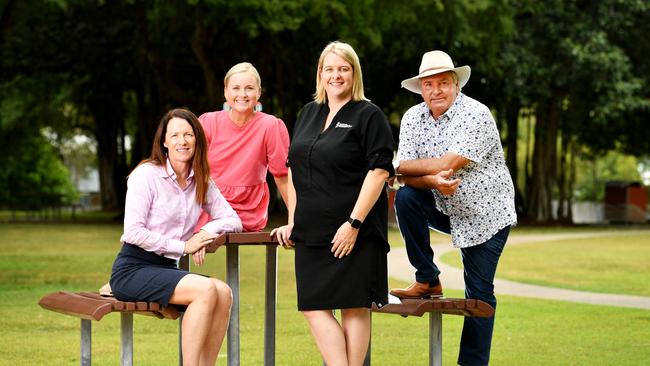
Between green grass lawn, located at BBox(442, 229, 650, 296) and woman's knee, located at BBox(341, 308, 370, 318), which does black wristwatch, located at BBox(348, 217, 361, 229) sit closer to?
woman's knee, located at BBox(341, 308, 370, 318)

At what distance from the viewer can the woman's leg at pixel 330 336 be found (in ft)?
22.7

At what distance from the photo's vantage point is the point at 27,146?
1949 inches

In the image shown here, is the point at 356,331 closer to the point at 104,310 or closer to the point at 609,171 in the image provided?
the point at 104,310

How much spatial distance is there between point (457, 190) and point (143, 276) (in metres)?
1.90

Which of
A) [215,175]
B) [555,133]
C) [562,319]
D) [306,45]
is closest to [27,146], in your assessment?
[306,45]

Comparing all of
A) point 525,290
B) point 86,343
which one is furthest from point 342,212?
point 525,290

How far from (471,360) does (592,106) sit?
35.1 m

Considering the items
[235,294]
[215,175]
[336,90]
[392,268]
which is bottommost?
[392,268]

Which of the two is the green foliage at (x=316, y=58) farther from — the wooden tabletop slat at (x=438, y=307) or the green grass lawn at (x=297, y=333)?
the wooden tabletop slat at (x=438, y=307)

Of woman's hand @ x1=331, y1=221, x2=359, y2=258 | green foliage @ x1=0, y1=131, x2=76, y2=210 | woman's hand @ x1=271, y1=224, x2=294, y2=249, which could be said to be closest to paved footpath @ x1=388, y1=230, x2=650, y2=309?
woman's hand @ x1=271, y1=224, x2=294, y2=249

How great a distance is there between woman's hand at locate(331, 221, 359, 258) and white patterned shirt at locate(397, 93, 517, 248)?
0.99 metres

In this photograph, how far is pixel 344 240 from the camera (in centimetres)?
680

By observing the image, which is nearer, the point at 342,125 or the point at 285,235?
the point at 342,125

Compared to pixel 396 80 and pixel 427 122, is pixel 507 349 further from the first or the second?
pixel 396 80
